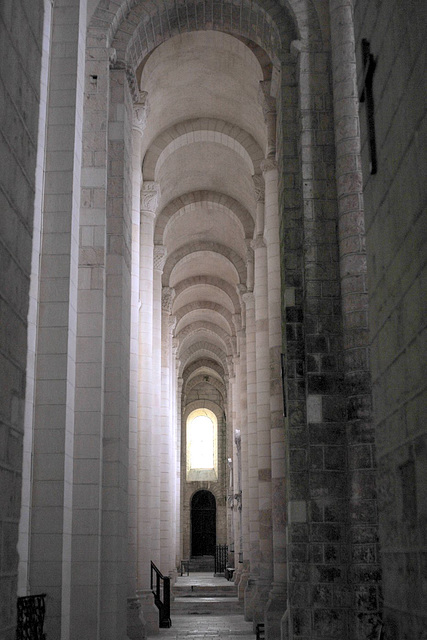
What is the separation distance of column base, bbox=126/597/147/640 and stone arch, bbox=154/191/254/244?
492 inches

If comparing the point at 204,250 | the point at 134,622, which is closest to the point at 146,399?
the point at 134,622

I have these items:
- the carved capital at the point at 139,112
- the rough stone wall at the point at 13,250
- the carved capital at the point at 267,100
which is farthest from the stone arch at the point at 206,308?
the rough stone wall at the point at 13,250

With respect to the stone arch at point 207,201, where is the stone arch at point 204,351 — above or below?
below

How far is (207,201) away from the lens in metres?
25.8

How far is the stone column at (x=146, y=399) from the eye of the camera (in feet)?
60.1

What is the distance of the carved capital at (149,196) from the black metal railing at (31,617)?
12.5 metres

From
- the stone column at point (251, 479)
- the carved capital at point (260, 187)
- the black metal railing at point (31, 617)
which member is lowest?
the black metal railing at point (31, 617)

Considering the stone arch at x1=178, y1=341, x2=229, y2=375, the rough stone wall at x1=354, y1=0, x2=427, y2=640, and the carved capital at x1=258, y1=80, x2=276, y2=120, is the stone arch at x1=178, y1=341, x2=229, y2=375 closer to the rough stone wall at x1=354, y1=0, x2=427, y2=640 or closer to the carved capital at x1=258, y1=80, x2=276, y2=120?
the carved capital at x1=258, y1=80, x2=276, y2=120

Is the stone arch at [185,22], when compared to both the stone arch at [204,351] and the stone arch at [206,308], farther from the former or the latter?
the stone arch at [204,351]

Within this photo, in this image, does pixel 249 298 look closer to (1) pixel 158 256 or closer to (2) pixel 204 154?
(1) pixel 158 256

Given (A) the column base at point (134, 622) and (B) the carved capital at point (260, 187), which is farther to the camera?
(B) the carved capital at point (260, 187)

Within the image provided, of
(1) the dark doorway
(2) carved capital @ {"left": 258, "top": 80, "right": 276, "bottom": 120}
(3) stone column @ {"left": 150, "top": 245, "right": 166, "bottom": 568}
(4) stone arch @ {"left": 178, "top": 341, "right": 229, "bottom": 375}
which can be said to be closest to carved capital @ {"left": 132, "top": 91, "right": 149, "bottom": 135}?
(2) carved capital @ {"left": 258, "top": 80, "right": 276, "bottom": 120}

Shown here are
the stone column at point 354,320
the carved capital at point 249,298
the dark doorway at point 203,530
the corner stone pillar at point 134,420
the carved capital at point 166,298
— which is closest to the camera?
the stone column at point 354,320

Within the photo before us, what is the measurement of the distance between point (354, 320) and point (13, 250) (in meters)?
7.48
